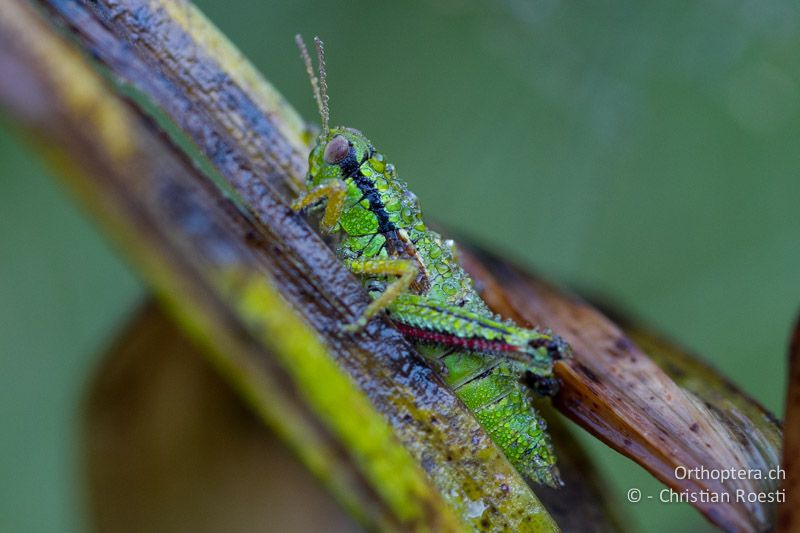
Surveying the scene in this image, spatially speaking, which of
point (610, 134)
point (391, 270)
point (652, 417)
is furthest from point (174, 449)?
point (610, 134)

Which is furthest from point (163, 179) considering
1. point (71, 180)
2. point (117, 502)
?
point (117, 502)

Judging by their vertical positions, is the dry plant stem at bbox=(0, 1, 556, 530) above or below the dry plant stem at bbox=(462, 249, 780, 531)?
above

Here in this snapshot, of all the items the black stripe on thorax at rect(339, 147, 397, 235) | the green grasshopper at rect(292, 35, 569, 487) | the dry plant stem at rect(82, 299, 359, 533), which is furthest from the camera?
the black stripe on thorax at rect(339, 147, 397, 235)

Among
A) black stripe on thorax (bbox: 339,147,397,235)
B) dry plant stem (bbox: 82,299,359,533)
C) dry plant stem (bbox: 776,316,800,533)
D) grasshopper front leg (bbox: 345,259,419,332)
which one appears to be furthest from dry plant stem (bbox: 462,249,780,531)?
dry plant stem (bbox: 82,299,359,533)

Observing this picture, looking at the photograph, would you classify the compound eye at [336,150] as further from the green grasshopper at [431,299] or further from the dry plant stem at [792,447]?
the dry plant stem at [792,447]

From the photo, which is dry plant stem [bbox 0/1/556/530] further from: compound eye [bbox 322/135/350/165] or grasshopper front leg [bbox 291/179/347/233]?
compound eye [bbox 322/135/350/165]

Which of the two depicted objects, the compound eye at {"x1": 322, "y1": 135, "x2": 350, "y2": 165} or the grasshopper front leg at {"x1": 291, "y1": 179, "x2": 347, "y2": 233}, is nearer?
the grasshopper front leg at {"x1": 291, "y1": 179, "x2": 347, "y2": 233}
